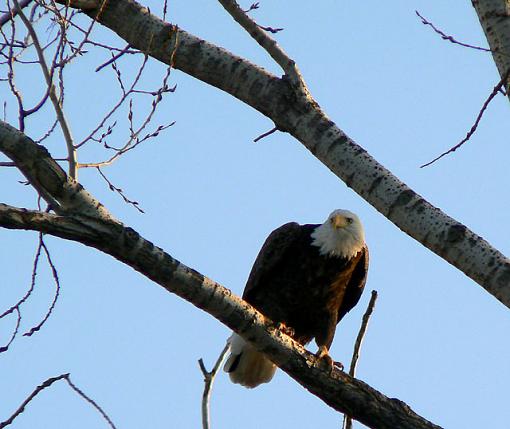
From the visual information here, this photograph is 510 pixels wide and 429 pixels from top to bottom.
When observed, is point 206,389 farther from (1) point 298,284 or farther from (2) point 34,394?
(1) point 298,284

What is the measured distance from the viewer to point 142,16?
13.7ft

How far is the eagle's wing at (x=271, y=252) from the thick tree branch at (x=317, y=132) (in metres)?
1.83

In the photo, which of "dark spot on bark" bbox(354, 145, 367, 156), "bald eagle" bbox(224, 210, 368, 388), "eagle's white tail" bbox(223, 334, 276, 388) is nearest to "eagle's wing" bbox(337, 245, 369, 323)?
"bald eagle" bbox(224, 210, 368, 388)

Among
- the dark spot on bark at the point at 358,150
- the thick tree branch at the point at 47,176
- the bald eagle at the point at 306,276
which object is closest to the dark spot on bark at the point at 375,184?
the dark spot on bark at the point at 358,150

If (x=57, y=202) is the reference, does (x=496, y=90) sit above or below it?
above

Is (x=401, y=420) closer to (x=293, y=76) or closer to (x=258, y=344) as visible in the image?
(x=258, y=344)

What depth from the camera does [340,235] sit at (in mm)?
5703

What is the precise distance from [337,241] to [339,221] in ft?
0.47

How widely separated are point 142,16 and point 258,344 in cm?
158

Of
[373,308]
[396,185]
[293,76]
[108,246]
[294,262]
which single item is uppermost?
[294,262]

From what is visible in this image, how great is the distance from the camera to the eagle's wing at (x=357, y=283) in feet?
19.4

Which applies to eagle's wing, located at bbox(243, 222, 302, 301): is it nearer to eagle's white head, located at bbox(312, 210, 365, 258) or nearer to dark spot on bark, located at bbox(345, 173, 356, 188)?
eagle's white head, located at bbox(312, 210, 365, 258)

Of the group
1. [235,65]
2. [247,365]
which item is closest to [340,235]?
[247,365]

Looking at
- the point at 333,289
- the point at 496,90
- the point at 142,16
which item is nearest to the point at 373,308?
the point at 496,90
